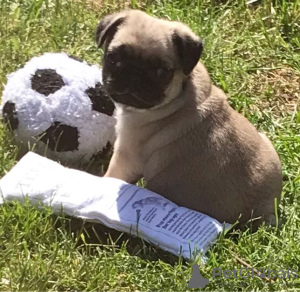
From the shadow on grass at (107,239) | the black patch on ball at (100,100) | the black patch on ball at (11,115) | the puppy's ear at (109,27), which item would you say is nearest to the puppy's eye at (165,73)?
the puppy's ear at (109,27)

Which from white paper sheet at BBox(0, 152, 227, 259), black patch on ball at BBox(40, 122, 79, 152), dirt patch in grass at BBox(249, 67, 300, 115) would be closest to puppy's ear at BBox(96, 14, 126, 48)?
black patch on ball at BBox(40, 122, 79, 152)

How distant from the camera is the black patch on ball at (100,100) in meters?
4.57

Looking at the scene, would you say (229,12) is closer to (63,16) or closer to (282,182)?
(63,16)

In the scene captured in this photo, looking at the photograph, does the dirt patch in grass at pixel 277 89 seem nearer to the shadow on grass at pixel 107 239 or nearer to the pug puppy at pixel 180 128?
the pug puppy at pixel 180 128

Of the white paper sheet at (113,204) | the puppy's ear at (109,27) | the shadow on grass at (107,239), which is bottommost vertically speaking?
the shadow on grass at (107,239)

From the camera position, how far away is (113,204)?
4062 mm

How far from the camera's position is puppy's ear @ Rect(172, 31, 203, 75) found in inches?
161

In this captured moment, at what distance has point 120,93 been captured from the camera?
4051mm

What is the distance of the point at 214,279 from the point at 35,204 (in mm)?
1133

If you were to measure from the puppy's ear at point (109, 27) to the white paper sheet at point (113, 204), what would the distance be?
83 cm

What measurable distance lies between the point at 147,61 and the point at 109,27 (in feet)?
1.33

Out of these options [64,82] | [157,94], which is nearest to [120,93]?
[157,94]

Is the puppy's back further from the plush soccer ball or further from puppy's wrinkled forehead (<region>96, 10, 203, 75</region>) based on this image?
the plush soccer ball

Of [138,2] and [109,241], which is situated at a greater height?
[138,2]
